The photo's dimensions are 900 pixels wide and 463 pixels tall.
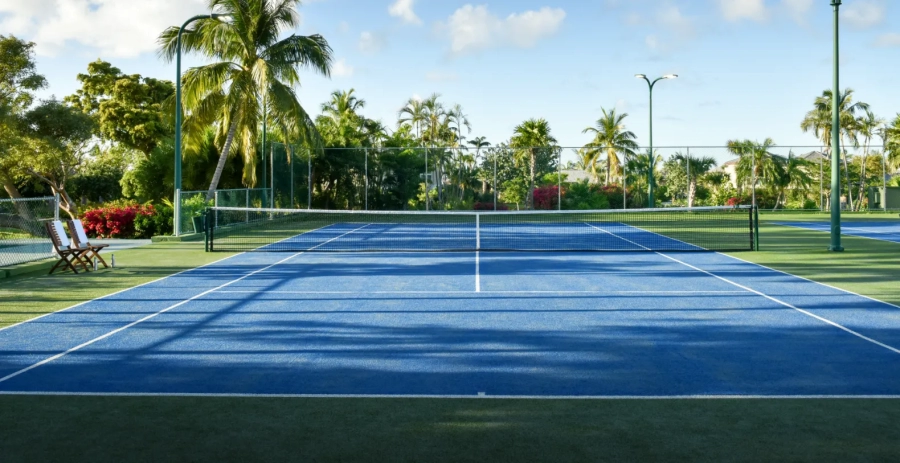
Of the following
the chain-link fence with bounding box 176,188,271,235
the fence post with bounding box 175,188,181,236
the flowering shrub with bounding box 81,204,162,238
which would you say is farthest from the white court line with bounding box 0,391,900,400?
the flowering shrub with bounding box 81,204,162,238

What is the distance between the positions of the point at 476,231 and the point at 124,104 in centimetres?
2322

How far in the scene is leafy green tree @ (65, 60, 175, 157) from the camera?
43.1 metres

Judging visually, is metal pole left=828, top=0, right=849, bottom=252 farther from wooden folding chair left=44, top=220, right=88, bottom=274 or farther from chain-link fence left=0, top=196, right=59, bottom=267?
chain-link fence left=0, top=196, right=59, bottom=267

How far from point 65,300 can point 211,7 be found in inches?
777

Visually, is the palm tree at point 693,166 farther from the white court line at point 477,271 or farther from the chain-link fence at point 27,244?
the chain-link fence at point 27,244

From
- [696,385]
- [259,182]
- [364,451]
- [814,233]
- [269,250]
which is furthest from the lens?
[259,182]

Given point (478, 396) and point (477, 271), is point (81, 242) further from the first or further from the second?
point (478, 396)

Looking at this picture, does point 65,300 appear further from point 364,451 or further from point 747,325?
point 747,325

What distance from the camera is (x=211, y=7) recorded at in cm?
3027

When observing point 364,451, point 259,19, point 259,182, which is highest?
point 259,19

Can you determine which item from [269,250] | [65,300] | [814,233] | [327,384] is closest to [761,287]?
[327,384]

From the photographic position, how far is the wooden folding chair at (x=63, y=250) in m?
16.4

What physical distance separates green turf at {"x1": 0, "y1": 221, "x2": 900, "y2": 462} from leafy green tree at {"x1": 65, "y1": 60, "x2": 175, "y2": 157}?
37.9 metres

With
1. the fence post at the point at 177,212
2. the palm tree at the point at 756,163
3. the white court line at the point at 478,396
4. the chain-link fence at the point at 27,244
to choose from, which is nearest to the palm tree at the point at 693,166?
the palm tree at the point at 756,163
